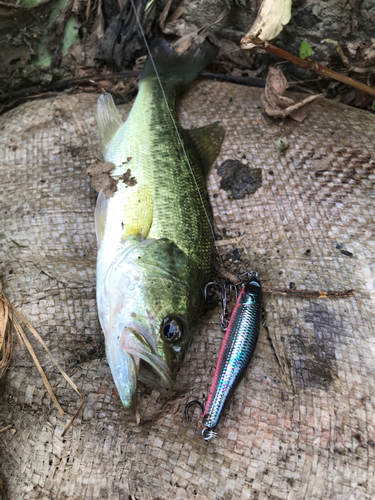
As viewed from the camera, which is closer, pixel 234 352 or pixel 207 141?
pixel 234 352

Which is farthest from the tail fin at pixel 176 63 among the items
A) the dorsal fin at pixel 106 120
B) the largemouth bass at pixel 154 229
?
the dorsal fin at pixel 106 120

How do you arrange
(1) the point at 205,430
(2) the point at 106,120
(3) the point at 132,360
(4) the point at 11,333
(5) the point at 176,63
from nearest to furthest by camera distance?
(3) the point at 132,360, (1) the point at 205,430, (4) the point at 11,333, (2) the point at 106,120, (5) the point at 176,63

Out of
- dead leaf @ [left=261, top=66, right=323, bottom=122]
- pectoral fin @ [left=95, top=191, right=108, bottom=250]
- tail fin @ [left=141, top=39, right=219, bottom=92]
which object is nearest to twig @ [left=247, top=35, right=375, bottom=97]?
dead leaf @ [left=261, top=66, right=323, bottom=122]

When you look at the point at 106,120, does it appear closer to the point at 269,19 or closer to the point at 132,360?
the point at 269,19

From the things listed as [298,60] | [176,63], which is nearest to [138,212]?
[176,63]

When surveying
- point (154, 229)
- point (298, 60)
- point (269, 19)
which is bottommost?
point (154, 229)

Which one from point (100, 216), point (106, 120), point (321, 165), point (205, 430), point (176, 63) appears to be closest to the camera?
point (205, 430)

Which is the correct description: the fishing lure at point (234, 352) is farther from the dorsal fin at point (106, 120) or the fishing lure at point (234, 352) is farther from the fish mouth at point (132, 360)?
the dorsal fin at point (106, 120)
